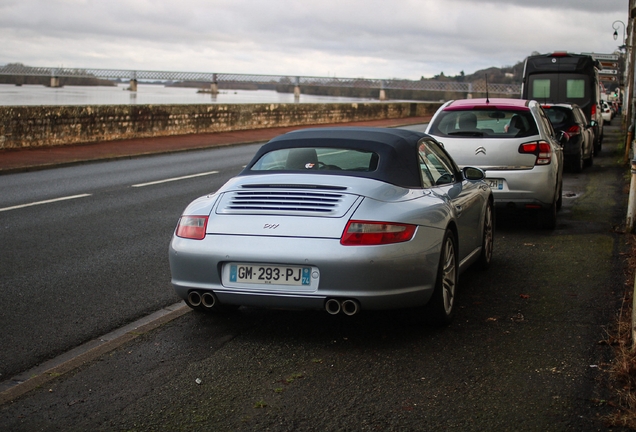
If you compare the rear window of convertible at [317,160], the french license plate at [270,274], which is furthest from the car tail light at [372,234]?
the rear window of convertible at [317,160]

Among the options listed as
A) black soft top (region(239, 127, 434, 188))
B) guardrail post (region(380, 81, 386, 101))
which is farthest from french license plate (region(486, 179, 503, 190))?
guardrail post (region(380, 81, 386, 101))

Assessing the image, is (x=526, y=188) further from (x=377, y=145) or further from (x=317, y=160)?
(x=317, y=160)

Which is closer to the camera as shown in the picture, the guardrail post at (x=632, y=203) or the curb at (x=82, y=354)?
the curb at (x=82, y=354)

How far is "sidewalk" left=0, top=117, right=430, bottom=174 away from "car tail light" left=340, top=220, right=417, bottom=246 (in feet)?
44.0

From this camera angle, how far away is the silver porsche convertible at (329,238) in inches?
197

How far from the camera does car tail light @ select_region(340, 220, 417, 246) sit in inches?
197

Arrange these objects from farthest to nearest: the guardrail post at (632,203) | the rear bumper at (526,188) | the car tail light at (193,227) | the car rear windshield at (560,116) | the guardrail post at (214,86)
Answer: the guardrail post at (214,86)
the car rear windshield at (560,116)
the rear bumper at (526,188)
the guardrail post at (632,203)
the car tail light at (193,227)

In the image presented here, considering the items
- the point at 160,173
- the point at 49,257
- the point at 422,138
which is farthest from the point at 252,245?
the point at 160,173

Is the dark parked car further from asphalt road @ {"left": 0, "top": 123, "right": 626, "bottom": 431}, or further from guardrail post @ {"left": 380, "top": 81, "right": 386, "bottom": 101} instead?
guardrail post @ {"left": 380, "top": 81, "right": 386, "bottom": 101}

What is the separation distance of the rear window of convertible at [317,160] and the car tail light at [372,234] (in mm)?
807

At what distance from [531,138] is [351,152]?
15.4ft

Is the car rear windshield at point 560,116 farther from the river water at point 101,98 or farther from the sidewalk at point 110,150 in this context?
the river water at point 101,98

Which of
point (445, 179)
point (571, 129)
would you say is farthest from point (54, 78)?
point (445, 179)

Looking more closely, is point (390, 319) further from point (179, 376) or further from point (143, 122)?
point (143, 122)
